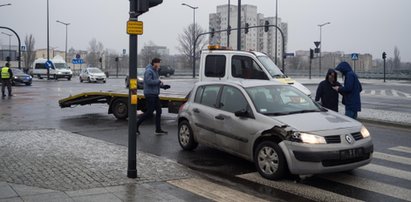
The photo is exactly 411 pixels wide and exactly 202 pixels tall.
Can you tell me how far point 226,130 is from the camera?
7859 millimetres

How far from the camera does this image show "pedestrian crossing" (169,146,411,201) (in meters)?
6.04

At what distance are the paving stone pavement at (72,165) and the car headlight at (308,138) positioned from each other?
1844 mm

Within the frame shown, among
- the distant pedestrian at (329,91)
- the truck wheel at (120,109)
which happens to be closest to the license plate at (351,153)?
the distant pedestrian at (329,91)

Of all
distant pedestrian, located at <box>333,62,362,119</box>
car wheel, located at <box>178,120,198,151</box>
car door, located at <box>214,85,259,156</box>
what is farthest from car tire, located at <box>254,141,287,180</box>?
distant pedestrian, located at <box>333,62,362,119</box>

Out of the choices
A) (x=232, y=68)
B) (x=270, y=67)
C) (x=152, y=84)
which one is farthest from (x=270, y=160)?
(x=270, y=67)

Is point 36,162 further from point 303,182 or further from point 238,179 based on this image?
point 303,182

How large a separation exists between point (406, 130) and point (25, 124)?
10766 millimetres

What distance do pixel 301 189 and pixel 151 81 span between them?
5.62 meters

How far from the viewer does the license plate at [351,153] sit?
21.2 feet

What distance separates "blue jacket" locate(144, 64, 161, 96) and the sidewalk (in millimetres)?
2063

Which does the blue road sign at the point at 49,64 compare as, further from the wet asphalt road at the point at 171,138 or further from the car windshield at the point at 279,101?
the car windshield at the point at 279,101

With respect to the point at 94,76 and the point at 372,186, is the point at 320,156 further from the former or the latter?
the point at 94,76

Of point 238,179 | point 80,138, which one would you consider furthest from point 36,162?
point 238,179

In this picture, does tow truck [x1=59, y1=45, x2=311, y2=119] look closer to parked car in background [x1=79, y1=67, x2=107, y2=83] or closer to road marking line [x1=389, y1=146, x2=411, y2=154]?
road marking line [x1=389, y1=146, x2=411, y2=154]
